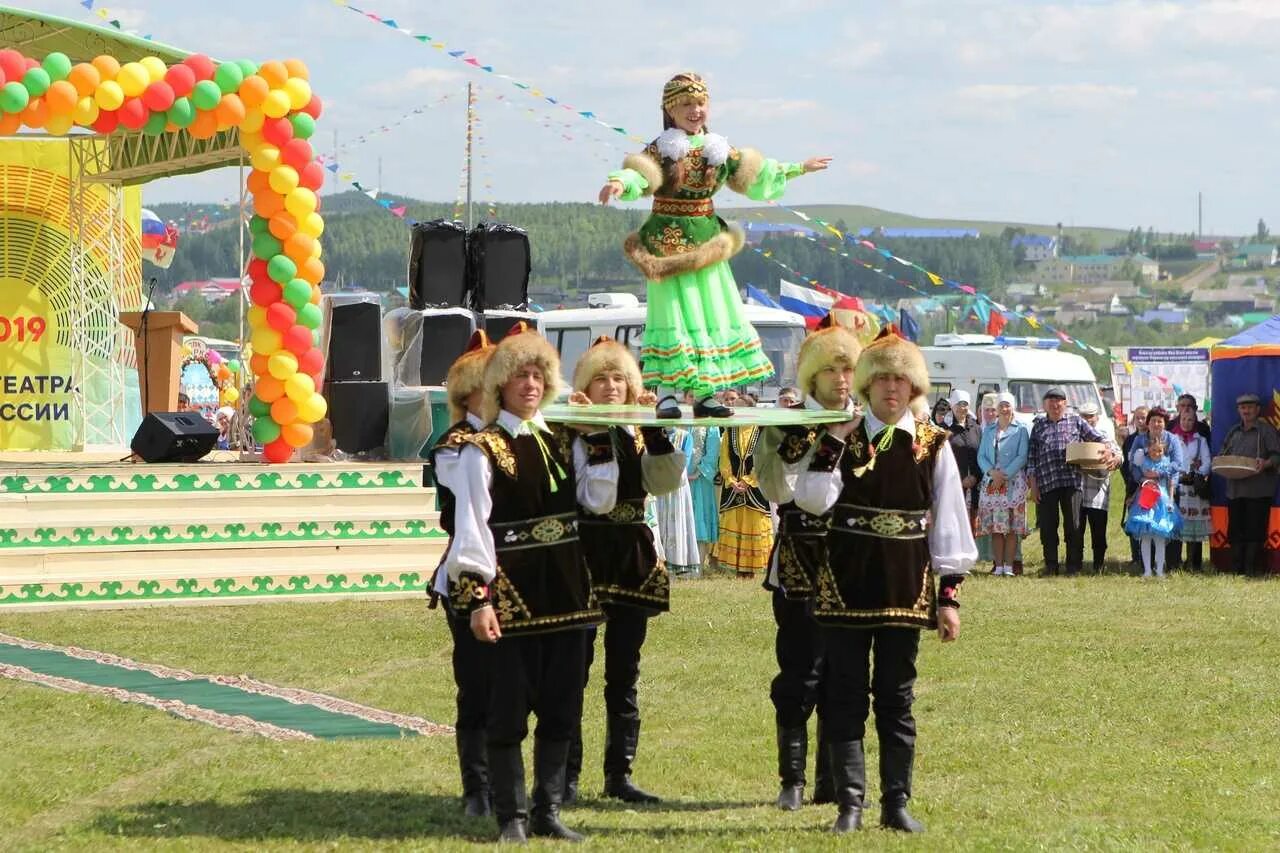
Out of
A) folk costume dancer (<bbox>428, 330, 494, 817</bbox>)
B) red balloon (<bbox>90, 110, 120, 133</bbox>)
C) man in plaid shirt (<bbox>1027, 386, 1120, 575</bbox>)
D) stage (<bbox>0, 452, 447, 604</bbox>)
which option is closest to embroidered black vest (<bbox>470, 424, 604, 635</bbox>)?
folk costume dancer (<bbox>428, 330, 494, 817</bbox>)

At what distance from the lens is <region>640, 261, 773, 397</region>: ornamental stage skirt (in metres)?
8.20

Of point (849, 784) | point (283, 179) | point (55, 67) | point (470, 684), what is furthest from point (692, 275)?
point (55, 67)

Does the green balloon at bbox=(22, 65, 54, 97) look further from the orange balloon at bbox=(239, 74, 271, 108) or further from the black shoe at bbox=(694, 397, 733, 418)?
the black shoe at bbox=(694, 397, 733, 418)

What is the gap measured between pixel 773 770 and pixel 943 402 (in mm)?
10675

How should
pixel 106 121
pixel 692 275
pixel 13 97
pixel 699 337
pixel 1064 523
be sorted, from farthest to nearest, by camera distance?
pixel 1064 523 → pixel 106 121 → pixel 13 97 → pixel 692 275 → pixel 699 337

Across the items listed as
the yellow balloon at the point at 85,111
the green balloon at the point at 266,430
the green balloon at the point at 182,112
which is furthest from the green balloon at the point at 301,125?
the green balloon at the point at 266,430

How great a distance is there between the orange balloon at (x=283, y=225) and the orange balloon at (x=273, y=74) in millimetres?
969

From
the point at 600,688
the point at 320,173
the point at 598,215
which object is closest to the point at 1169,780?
the point at 600,688

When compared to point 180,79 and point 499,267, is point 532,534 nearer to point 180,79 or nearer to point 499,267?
point 180,79

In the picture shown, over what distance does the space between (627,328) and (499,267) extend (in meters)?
6.36

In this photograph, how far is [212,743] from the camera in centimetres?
788

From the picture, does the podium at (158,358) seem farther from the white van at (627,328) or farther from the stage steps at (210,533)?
the white van at (627,328)

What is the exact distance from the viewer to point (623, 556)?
6.72m

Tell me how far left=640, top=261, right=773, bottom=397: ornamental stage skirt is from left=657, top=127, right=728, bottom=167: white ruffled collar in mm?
474
